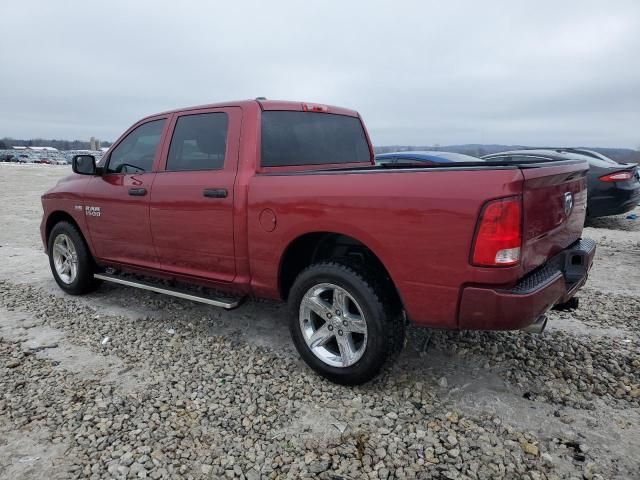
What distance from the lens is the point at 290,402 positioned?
294 cm

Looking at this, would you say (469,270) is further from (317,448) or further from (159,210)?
(159,210)

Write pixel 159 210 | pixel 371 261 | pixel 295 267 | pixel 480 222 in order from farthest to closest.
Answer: pixel 159 210 → pixel 295 267 → pixel 371 261 → pixel 480 222

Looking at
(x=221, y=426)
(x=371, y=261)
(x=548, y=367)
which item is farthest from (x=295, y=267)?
(x=548, y=367)

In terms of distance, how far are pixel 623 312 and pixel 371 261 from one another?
2812mm

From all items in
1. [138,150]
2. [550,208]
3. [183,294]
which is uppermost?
[138,150]

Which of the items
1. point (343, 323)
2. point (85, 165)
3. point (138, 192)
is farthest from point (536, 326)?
point (85, 165)

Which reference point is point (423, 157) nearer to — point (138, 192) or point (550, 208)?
point (138, 192)

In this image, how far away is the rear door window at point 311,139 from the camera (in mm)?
3686

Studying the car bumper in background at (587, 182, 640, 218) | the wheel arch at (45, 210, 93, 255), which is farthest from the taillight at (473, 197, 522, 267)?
the car bumper in background at (587, 182, 640, 218)

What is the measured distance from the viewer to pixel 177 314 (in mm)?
4496

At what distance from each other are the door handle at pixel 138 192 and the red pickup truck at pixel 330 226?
0.01 meters

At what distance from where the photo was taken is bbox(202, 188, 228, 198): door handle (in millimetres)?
3486

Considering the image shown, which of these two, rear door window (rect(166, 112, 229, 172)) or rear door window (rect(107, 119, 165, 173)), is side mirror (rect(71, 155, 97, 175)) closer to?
rear door window (rect(107, 119, 165, 173))

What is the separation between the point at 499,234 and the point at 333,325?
4.11 ft
